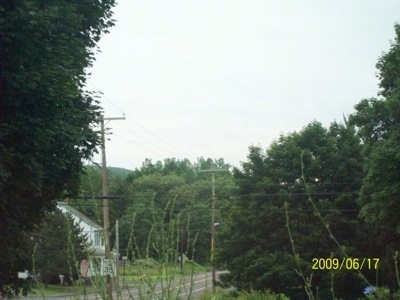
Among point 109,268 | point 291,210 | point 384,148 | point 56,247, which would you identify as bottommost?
point 109,268

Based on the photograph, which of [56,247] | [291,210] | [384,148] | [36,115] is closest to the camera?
[36,115]

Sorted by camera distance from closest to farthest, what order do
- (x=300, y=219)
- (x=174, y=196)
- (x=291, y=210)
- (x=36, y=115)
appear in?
(x=174, y=196) < (x=36, y=115) < (x=300, y=219) < (x=291, y=210)

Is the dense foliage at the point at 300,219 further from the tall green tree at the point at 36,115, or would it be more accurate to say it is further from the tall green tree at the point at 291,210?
the tall green tree at the point at 36,115

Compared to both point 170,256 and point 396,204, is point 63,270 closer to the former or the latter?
point 396,204

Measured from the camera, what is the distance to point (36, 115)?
17.3 metres

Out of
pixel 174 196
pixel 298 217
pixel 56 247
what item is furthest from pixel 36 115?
pixel 298 217

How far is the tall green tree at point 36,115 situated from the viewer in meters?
16.4

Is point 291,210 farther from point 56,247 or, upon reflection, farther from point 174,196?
point 174,196

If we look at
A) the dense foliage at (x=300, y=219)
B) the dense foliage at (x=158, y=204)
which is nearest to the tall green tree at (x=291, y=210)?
the dense foliage at (x=300, y=219)

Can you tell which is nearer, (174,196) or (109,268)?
(109,268)

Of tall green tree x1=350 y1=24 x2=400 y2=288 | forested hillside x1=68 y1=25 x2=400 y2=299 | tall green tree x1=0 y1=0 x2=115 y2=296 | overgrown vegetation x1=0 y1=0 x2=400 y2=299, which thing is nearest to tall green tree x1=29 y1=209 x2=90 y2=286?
overgrown vegetation x1=0 y1=0 x2=400 y2=299

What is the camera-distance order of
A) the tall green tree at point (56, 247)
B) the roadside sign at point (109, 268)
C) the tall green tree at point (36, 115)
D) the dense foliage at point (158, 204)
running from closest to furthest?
the roadside sign at point (109, 268), the tall green tree at point (56, 247), the dense foliage at point (158, 204), the tall green tree at point (36, 115)

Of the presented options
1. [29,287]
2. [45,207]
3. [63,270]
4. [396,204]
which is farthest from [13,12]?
[63,270]

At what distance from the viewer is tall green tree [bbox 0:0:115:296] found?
646 inches
